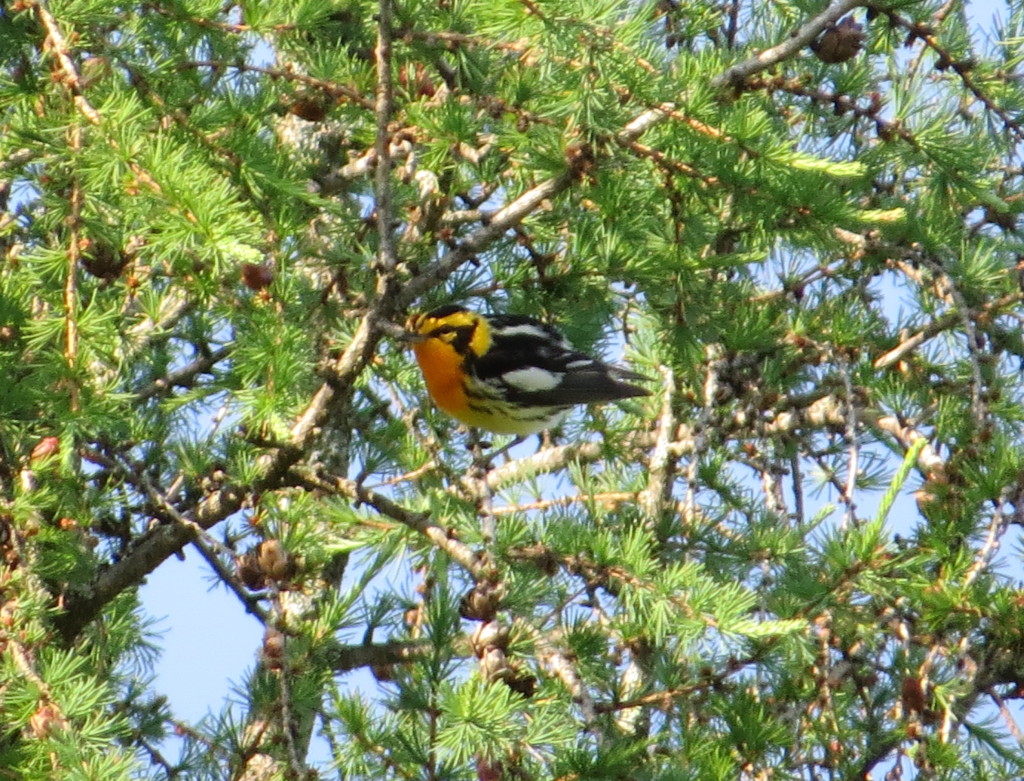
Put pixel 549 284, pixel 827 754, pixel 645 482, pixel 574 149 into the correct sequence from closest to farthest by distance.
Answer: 1. pixel 574 149
2. pixel 827 754
3. pixel 549 284
4. pixel 645 482

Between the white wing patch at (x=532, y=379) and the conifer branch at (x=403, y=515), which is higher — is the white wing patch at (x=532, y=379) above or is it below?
above

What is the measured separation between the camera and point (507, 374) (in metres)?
3.62

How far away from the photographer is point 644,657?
2.38 meters

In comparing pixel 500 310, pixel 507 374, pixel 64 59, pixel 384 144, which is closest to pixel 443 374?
pixel 507 374

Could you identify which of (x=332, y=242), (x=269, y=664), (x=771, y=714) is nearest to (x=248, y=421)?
(x=269, y=664)

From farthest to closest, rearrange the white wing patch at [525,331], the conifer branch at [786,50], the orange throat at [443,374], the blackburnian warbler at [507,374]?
the orange throat at [443,374] < the blackburnian warbler at [507,374] < the white wing patch at [525,331] < the conifer branch at [786,50]

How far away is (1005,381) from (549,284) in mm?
1022

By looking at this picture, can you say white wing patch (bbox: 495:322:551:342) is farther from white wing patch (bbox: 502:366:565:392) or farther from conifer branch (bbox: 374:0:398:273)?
conifer branch (bbox: 374:0:398:273)

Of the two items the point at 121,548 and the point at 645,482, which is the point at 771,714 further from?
the point at 121,548

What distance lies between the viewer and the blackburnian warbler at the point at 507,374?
3.30 m

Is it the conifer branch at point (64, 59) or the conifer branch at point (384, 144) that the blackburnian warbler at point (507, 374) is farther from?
the conifer branch at point (64, 59)

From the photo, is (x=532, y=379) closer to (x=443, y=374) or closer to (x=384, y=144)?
(x=443, y=374)

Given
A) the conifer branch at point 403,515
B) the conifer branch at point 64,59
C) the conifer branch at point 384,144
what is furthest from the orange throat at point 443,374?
the conifer branch at point 64,59

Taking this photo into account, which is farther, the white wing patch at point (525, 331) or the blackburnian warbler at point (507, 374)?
the blackburnian warbler at point (507, 374)
